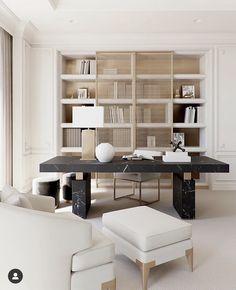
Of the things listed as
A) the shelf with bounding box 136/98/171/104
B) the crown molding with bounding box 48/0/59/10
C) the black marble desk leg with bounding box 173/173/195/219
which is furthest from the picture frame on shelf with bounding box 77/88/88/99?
the black marble desk leg with bounding box 173/173/195/219

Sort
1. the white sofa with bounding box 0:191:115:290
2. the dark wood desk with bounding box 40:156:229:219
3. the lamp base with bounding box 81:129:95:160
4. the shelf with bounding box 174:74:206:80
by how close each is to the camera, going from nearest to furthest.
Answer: the white sofa with bounding box 0:191:115:290
the dark wood desk with bounding box 40:156:229:219
the lamp base with bounding box 81:129:95:160
the shelf with bounding box 174:74:206:80

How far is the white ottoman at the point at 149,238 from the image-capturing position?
1.83 metres

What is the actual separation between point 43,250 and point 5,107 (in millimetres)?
3077

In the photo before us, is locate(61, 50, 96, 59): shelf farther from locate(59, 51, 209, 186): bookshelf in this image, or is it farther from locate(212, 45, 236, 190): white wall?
locate(212, 45, 236, 190): white wall

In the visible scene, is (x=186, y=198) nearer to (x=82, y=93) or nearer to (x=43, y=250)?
(x=43, y=250)

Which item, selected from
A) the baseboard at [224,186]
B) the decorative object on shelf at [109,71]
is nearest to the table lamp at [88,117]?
the decorative object on shelf at [109,71]

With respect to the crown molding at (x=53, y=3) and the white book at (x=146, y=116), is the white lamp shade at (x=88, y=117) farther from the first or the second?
the white book at (x=146, y=116)

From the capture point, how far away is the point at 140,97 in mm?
4871

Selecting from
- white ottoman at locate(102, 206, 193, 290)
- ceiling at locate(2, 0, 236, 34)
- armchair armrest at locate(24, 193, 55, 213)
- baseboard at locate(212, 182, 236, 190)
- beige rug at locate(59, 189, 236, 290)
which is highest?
ceiling at locate(2, 0, 236, 34)

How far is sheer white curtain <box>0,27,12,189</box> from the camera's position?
3963 mm

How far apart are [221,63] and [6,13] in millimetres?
3466

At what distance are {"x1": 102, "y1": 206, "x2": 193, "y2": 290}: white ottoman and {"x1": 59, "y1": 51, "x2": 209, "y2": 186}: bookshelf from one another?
277 cm

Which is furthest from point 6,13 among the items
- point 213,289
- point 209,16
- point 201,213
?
point 213,289

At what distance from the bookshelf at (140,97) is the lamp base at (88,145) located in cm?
141
